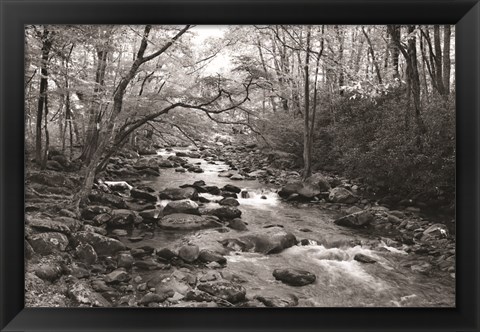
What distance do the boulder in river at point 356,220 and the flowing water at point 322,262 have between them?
0.04m

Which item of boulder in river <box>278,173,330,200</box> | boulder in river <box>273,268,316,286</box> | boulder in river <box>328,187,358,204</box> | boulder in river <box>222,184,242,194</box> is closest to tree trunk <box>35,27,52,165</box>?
boulder in river <box>222,184,242,194</box>

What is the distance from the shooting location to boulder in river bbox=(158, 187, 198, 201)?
179 centimetres

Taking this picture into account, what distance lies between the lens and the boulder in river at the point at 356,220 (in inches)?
69.4

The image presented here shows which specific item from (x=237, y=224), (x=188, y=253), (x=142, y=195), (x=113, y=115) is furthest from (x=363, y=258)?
(x=113, y=115)

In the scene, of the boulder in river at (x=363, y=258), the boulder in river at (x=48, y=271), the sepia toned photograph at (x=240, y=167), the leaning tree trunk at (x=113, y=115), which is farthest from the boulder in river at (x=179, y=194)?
the boulder in river at (x=363, y=258)

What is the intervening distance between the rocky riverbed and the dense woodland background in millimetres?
149

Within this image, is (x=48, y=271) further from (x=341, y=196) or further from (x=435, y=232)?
(x=435, y=232)

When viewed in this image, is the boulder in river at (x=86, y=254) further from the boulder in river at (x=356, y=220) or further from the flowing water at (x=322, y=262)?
the boulder in river at (x=356, y=220)

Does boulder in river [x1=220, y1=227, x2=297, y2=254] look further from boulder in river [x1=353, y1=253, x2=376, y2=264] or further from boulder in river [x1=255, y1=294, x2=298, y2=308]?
boulder in river [x1=353, y1=253, x2=376, y2=264]
